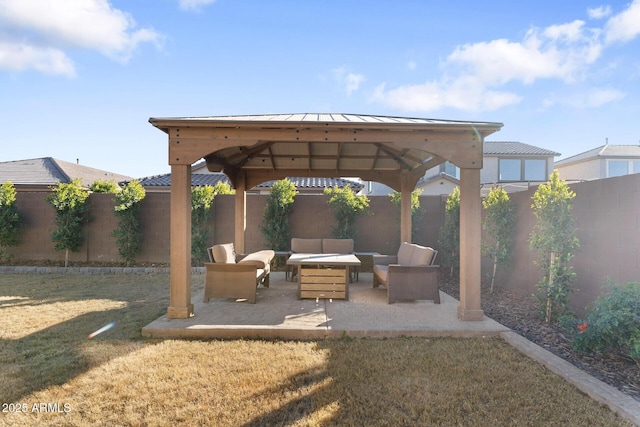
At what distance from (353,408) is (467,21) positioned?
24.7 feet

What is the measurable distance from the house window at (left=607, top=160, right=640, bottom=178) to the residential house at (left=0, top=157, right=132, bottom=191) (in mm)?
27014

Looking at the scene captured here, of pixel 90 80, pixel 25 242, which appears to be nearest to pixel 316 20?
pixel 90 80

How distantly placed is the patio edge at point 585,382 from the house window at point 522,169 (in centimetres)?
1945

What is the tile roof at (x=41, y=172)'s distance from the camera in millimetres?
15539

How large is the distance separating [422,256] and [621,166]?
23064 millimetres

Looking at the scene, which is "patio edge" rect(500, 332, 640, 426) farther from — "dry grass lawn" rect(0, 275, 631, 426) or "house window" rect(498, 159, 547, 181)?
"house window" rect(498, 159, 547, 181)

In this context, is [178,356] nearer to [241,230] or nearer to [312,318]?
[312,318]

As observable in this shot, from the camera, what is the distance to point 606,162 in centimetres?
2159

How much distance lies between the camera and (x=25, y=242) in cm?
998

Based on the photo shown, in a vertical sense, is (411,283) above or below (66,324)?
above

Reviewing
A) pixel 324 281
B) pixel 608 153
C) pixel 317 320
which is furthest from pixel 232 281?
→ pixel 608 153

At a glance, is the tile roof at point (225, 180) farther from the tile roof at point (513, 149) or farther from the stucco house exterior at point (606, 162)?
the stucco house exterior at point (606, 162)

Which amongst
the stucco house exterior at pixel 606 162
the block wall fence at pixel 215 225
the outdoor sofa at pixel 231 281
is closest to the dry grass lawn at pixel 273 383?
the outdoor sofa at pixel 231 281

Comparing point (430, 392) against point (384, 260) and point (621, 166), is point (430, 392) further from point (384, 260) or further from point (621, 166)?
point (621, 166)
